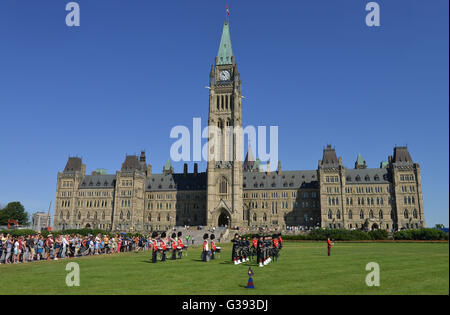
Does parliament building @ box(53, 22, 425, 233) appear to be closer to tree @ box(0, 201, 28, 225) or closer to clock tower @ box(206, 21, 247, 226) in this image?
clock tower @ box(206, 21, 247, 226)

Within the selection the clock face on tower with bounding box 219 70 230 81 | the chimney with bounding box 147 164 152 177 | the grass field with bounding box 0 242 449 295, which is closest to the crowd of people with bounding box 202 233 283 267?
the grass field with bounding box 0 242 449 295

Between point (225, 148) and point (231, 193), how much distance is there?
43.5ft

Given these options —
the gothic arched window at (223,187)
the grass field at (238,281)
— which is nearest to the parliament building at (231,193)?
the gothic arched window at (223,187)

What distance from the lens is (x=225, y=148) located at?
107125 millimetres

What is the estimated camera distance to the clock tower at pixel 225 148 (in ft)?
339

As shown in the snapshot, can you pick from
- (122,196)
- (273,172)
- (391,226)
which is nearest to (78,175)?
(122,196)

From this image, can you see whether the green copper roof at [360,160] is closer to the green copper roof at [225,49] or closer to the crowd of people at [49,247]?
the green copper roof at [225,49]

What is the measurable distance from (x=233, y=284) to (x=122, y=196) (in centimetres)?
10453

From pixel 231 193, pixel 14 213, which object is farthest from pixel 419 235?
pixel 14 213

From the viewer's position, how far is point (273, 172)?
391ft

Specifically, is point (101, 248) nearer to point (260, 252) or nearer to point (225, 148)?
point (260, 252)

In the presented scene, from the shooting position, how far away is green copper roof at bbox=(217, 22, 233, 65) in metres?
116
